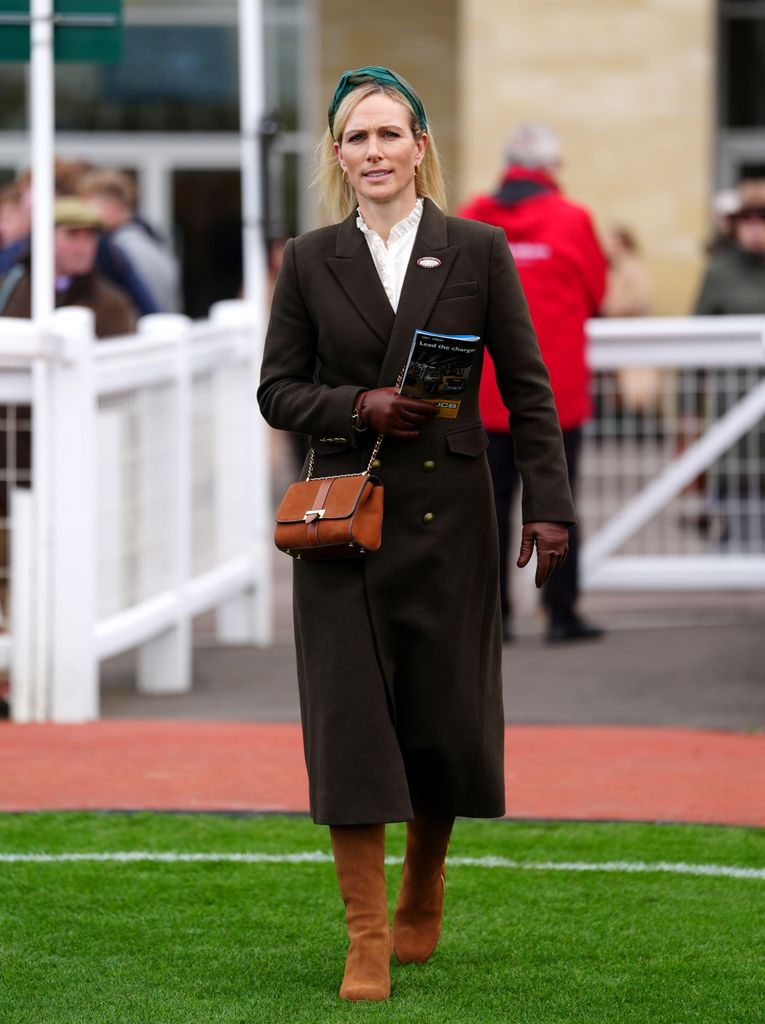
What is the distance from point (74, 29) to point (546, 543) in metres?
3.85

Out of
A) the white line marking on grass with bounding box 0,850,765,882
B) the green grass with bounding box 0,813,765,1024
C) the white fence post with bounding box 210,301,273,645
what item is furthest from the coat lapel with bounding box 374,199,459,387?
the white fence post with bounding box 210,301,273,645

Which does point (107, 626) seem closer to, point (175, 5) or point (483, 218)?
point (483, 218)

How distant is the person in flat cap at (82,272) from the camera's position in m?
9.16

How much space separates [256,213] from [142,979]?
5.51 m

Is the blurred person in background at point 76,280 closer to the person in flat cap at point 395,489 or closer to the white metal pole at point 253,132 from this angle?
the white metal pole at point 253,132

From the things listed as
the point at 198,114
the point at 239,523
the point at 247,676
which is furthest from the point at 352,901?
the point at 198,114

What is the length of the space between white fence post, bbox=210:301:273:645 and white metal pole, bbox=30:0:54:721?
190 cm

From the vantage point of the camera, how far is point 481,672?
4.72 metres

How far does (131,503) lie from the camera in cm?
832

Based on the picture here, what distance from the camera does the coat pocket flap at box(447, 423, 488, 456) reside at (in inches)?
183

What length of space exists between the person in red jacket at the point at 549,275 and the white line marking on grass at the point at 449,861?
11.0ft

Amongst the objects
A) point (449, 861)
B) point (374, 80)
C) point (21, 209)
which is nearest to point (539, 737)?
point (449, 861)

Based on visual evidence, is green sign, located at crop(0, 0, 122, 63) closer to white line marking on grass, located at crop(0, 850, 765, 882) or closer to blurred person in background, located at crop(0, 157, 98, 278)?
blurred person in background, located at crop(0, 157, 98, 278)

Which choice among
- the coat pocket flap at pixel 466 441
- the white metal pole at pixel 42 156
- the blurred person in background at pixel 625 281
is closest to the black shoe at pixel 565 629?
the white metal pole at pixel 42 156
